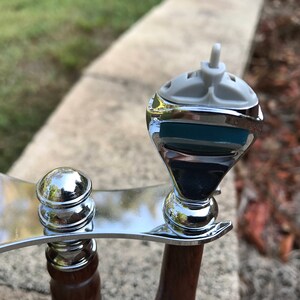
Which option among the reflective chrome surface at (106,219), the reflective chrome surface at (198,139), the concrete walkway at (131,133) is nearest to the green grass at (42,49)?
the concrete walkway at (131,133)

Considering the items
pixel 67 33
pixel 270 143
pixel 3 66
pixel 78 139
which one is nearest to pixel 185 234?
pixel 78 139

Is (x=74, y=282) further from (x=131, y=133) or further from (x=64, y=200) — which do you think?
(x=131, y=133)

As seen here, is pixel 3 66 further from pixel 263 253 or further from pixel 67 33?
pixel 263 253

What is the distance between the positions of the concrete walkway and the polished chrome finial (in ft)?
0.94

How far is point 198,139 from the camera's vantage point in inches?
20.6

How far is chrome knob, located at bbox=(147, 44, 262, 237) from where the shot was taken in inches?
20.1

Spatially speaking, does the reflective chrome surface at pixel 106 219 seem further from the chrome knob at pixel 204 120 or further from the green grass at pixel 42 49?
the green grass at pixel 42 49

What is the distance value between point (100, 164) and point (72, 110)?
30 centimetres

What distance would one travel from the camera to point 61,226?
1.93ft

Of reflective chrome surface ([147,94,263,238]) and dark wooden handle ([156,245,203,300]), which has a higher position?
reflective chrome surface ([147,94,263,238])

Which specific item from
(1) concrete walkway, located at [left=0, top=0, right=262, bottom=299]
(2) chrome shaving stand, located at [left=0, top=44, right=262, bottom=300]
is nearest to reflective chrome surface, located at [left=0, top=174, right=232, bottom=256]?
(2) chrome shaving stand, located at [left=0, top=44, right=262, bottom=300]

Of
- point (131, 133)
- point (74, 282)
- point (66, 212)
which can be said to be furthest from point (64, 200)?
point (131, 133)

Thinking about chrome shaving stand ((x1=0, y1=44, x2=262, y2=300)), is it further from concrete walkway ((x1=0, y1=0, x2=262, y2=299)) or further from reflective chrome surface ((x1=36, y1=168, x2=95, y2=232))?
concrete walkway ((x1=0, y1=0, x2=262, y2=299))

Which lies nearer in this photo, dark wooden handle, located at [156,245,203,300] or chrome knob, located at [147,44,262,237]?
chrome knob, located at [147,44,262,237]
